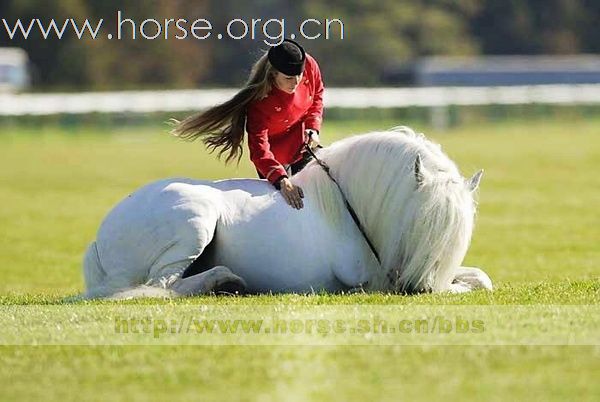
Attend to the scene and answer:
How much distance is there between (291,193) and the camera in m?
8.71

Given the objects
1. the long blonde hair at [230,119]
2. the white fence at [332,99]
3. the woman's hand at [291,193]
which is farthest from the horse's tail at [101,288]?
the white fence at [332,99]

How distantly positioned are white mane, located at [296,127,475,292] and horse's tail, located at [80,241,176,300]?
1.20 metres

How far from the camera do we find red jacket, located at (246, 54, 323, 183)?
29.4 feet

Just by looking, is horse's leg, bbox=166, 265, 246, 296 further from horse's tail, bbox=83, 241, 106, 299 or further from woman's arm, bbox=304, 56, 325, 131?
woman's arm, bbox=304, 56, 325, 131

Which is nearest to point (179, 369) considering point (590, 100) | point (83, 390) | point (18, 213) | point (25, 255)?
point (83, 390)

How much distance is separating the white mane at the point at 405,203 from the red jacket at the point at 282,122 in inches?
13.6

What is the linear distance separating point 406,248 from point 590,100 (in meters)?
36.5

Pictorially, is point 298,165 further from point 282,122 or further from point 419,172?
point 419,172

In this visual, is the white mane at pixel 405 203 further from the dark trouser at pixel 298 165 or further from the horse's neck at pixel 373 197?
the dark trouser at pixel 298 165

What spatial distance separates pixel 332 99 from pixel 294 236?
3419 cm

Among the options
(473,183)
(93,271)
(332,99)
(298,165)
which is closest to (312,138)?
(298,165)

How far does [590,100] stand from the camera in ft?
143

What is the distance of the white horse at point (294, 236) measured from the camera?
8.42 meters

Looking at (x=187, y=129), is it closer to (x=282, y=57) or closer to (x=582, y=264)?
(x=282, y=57)
